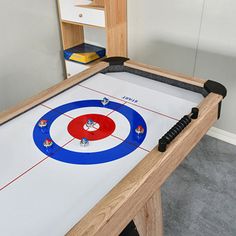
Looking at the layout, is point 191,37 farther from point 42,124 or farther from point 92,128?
point 42,124

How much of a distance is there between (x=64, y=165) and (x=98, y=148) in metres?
A: 0.15

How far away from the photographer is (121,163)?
1034mm

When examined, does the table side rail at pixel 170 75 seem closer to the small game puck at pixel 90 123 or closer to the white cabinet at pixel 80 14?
the small game puck at pixel 90 123

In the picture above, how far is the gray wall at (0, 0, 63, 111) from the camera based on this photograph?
85.8 inches

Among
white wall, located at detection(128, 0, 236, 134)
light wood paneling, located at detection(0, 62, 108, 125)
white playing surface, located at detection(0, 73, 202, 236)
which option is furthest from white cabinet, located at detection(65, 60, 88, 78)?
white playing surface, located at detection(0, 73, 202, 236)

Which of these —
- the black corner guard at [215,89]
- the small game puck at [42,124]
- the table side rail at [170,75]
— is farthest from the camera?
the table side rail at [170,75]

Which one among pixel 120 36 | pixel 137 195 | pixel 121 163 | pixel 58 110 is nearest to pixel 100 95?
pixel 58 110

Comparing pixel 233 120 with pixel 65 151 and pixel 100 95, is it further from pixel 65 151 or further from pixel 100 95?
pixel 65 151

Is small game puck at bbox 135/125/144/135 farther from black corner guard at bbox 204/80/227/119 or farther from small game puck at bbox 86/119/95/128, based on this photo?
black corner guard at bbox 204/80/227/119

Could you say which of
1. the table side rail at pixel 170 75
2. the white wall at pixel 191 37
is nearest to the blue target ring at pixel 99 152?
the table side rail at pixel 170 75

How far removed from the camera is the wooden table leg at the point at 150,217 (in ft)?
3.50

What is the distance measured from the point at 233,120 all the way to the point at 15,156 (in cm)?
159

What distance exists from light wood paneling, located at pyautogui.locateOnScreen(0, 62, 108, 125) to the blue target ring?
9 cm

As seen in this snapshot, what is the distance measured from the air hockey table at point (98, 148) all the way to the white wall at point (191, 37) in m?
0.67
